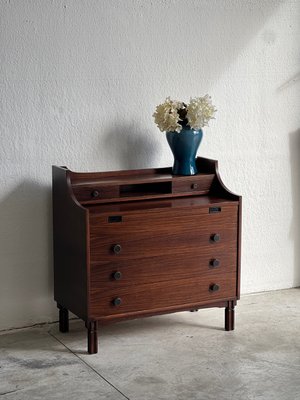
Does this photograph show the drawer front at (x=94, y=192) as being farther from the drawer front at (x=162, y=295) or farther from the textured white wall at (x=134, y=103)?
the drawer front at (x=162, y=295)

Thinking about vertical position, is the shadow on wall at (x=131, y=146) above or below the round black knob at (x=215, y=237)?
above

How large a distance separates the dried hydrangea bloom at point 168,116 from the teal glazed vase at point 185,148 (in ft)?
0.15

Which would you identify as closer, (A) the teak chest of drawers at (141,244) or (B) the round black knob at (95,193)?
(A) the teak chest of drawers at (141,244)

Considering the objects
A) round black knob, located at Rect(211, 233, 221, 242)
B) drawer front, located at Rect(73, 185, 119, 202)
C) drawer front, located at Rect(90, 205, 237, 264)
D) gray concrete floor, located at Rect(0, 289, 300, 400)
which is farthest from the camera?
round black knob, located at Rect(211, 233, 221, 242)

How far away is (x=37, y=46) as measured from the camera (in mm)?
4246

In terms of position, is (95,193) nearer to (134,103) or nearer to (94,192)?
(94,192)

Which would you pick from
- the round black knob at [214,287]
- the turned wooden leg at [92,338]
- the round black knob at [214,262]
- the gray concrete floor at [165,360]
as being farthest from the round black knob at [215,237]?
the turned wooden leg at [92,338]

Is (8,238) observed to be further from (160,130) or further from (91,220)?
(160,130)

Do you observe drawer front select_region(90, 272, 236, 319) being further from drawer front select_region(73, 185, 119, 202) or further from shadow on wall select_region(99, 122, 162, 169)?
shadow on wall select_region(99, 122, 162, 169)

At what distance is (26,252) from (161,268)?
76cm

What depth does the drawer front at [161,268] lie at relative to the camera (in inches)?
156

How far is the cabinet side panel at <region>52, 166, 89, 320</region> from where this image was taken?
13.0 feet

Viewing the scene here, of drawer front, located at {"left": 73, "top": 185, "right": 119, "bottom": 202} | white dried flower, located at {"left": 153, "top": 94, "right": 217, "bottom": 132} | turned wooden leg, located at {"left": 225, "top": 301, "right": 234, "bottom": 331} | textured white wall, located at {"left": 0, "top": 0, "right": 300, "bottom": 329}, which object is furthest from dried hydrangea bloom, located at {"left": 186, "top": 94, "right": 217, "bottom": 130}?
turned wooden leg, located at {"left": 225, "top": 301, "right": 234, "bottom": 331}

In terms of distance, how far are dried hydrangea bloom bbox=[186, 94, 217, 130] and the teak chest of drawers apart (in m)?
0.25
